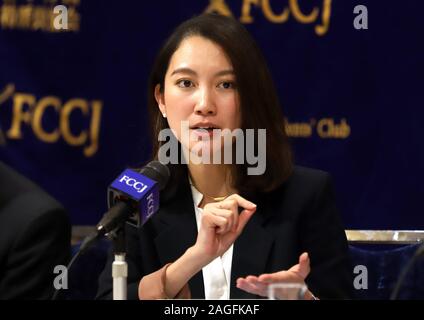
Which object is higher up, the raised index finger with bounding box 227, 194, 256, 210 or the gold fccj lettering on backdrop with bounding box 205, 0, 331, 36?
the gold fccj lettering on backdrop with bounding box 205, 0, 331, 36

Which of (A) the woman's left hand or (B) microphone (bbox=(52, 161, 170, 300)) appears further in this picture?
(A) the woman's left hand

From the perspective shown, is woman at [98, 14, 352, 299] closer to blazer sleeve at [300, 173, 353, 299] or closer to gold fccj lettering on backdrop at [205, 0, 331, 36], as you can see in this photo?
blazer sleeve at [300, 173, 353, 299]

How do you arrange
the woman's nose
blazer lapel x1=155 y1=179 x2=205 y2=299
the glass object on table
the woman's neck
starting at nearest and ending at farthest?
the glass object on table, the woman's nose, blazer lapel x1=155 y1=179 x2=205 y2=299, the woman's neck

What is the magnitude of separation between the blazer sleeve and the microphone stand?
817 mm

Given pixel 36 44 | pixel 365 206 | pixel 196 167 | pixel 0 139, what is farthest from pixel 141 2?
pixel 365 206

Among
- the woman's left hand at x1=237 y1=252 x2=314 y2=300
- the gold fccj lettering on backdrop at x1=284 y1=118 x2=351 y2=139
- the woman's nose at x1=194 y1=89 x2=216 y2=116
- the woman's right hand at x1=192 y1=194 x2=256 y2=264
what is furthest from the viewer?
the gold fccj lettering on backdrop at x1=284 y1=118 x2=351 y2=139

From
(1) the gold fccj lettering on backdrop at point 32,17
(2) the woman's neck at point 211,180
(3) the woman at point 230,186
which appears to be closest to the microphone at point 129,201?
(3) the woman at point 230,186

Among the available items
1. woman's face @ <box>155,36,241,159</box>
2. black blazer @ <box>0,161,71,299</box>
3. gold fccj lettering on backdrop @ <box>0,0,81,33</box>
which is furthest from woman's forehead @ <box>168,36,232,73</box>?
gold fccj lettering on backdrop @ <box>0,0,81,33</box>

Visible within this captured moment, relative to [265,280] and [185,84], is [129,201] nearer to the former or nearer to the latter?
[265,280]

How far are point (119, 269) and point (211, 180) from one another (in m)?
0.92

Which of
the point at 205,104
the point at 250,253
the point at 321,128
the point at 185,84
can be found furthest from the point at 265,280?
the point at 321,128

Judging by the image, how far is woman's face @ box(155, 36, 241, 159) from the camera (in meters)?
2.25
